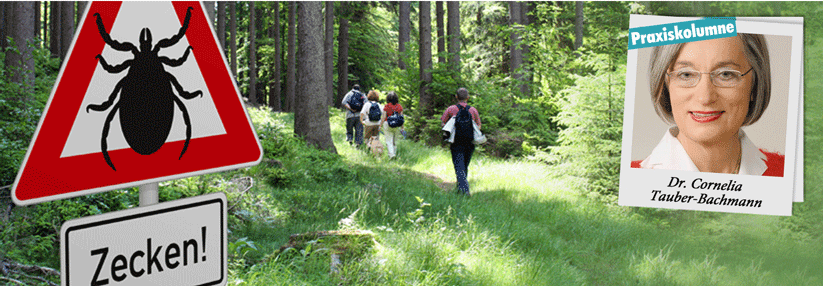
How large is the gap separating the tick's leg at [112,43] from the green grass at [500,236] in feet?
7.69

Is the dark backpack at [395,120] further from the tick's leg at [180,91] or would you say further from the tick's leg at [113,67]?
the tick's leg at [113,67]

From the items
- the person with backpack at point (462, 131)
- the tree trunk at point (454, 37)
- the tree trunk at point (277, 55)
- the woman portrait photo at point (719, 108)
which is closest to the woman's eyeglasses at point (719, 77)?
the woman portrait photo at point (719, 108)

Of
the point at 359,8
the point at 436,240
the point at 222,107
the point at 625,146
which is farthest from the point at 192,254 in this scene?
the point at 359,8

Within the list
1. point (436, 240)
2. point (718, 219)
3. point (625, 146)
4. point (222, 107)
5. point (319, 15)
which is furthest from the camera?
point (319, 15)

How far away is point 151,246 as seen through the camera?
212cm

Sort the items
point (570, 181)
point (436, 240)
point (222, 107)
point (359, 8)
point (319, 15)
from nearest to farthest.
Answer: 1. point (222, 107)
2. point (436, 240)
3. point (570, 181)
4. point (319, 15)
5. point (359, 8)

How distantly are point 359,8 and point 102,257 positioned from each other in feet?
102

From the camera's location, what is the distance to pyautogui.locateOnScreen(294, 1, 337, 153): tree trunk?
39.6ft

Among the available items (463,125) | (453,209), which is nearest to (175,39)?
(453,209)

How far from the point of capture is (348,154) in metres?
13.6

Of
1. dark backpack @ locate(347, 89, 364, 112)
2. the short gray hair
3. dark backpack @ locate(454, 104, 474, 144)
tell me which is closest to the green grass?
dark backpack @ locate(454, 104, 474, 144)

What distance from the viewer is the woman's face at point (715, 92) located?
7004mm

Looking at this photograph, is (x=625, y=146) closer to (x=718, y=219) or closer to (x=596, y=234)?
(x=596, y=234)

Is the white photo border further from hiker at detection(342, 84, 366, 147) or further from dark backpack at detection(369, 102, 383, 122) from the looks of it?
hiker at detection(342, 84, 366, 147)
